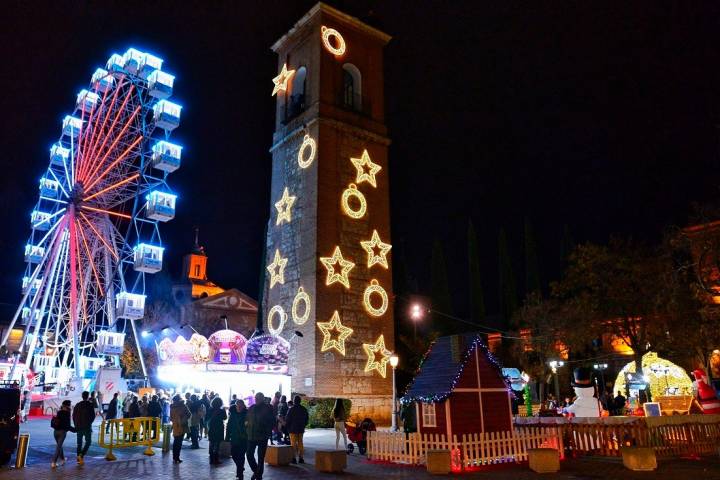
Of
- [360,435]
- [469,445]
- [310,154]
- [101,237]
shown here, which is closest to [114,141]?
[101,237]

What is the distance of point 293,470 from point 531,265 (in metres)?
53.4

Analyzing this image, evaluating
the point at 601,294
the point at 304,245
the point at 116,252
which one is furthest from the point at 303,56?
the point at 601,294

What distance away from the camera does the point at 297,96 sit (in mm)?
34219

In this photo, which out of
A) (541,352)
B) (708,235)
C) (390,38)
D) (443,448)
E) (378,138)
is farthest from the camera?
(541,352)

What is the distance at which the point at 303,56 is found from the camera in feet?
112

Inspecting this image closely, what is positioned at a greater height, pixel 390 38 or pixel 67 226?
pixel 390 38

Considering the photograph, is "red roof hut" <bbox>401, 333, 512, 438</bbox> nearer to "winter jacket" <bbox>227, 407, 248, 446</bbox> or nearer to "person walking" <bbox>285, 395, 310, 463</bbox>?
"person walking" <bbox>285, 395, 310, 463</bbox>

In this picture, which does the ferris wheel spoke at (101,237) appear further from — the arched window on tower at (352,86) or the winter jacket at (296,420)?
the winter jacket at (296,420)

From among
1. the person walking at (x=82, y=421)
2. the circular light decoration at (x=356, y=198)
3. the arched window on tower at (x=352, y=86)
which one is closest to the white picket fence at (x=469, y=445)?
the person walking at (x=82, y=421)

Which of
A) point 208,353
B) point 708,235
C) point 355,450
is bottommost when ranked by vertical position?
point 355,450

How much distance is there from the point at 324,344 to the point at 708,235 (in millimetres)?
16934

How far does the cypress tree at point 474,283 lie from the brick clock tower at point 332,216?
98.7 ft

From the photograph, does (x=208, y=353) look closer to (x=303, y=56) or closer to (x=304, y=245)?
(x=304, y=245)

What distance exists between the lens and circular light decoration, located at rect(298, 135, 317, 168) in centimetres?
3113
